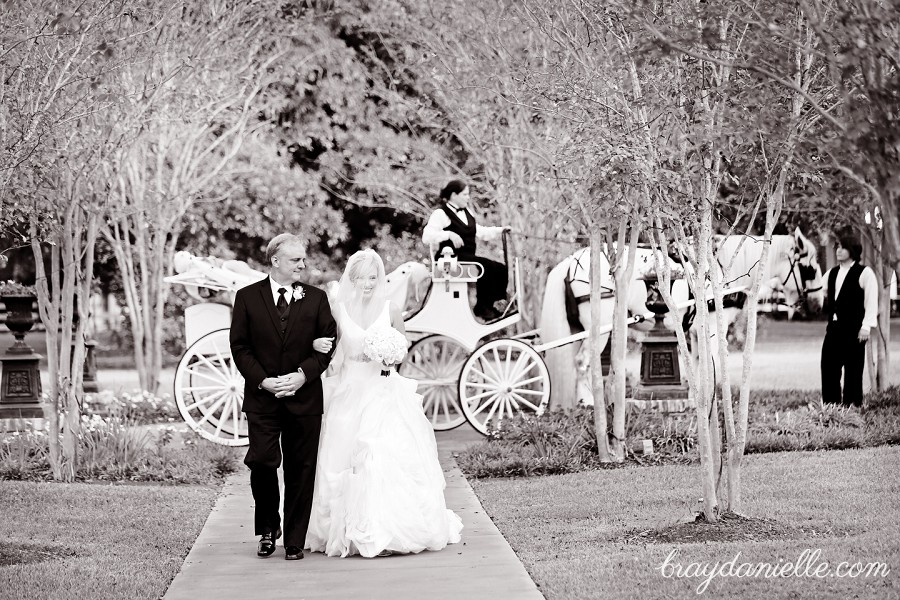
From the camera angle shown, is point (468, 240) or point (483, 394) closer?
point (483, 394)

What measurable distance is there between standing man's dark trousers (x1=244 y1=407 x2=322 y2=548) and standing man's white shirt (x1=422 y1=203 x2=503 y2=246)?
18.4 ft

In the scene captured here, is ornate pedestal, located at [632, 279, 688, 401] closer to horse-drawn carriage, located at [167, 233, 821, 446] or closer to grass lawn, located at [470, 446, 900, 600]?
horse-drawn carriage, located at [167, 233, 821, 446]

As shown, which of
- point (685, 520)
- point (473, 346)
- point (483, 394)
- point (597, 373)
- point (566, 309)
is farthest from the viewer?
point (566, 309)

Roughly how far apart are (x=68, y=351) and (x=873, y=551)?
266 inches

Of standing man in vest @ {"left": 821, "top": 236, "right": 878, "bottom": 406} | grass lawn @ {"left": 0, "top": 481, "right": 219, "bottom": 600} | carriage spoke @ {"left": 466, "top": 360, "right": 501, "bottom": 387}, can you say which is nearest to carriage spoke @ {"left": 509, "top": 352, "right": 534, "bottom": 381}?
carriage spoke @ {"left": 466, "top": 360, "right": 501, "bottom": 387}

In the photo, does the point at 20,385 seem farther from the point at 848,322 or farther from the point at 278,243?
the point at 848,322

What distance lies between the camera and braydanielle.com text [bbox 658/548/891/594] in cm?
616

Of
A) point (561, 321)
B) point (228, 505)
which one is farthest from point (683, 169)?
point (561, 321)

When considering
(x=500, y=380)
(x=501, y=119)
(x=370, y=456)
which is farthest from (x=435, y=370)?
(x=370, y=456)

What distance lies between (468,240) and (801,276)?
450 centimetres

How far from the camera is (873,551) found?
21.6 ft

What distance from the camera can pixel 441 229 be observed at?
1287 cm

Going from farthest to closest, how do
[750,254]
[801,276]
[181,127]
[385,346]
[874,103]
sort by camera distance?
[181,127] → [801,276] → [750,254] → [385,346] → [874,103]

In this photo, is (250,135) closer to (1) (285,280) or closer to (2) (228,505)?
(2) (228,505)
